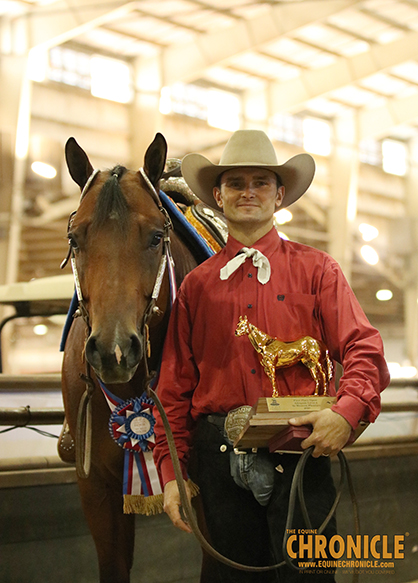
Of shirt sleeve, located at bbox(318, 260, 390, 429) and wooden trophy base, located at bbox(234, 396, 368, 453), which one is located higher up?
shirt sleeve, located at bbox(318, 260, 390, 429)

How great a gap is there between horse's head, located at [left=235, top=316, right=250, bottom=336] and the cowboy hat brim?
495mm

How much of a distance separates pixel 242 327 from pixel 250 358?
0.10 meters

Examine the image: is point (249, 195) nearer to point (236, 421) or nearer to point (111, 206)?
point (111, 206)

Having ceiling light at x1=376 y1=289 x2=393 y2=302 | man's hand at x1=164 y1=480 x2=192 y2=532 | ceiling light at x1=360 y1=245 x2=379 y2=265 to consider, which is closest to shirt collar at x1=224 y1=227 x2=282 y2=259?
man's hand at x1=164 y1=480 x2=192 y2=532

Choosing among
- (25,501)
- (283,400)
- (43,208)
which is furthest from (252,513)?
(43,208)

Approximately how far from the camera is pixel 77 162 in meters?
2.10

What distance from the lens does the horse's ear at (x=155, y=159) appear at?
209 centimetres

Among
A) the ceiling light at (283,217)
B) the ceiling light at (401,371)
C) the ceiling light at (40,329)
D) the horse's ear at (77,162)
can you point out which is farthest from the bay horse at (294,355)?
the ceiling light at (401,371)

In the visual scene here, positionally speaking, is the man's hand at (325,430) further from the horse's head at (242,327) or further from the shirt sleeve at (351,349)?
the horse's head at (242,327)

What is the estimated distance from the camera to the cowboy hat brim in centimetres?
224

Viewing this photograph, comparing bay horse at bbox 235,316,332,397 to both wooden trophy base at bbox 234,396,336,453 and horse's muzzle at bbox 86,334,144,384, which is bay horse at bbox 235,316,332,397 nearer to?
wooden trophy base at bbox 234,396,336,453

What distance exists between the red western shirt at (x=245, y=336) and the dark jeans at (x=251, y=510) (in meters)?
0.10

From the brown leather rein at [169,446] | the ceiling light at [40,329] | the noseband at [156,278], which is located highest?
the noseband at [156,278]

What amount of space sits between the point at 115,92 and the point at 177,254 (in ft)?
42.7
